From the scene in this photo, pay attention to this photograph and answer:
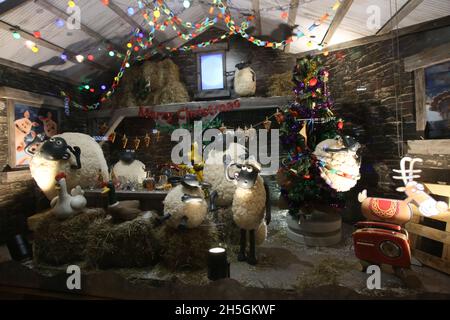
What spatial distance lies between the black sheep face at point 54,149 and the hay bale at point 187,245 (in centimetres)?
141

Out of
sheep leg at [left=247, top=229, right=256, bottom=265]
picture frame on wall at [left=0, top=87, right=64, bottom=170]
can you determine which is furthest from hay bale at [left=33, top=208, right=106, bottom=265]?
sheep leg at [left=247, top=229, right=256, bottom=265]

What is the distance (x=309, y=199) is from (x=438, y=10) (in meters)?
2.26

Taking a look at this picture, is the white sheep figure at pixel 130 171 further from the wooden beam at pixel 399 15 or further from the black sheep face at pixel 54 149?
the wooden beam at pixel 399 15

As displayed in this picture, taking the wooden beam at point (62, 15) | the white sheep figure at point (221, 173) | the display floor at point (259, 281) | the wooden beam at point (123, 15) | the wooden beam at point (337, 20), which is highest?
the wooden beam at point (123, 15)

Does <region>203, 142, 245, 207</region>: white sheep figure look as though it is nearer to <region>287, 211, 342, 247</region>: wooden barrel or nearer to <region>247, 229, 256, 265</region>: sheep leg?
<region>247, 229, 256, 265</region>: sheep leg

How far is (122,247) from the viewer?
2.36 meters

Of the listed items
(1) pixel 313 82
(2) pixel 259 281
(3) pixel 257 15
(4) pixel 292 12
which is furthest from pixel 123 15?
(2) pixel 259 281

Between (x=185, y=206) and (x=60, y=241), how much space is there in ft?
4.35

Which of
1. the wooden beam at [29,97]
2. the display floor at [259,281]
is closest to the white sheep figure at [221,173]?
the display floor at [259,281]

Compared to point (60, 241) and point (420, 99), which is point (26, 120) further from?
point (420, 99)

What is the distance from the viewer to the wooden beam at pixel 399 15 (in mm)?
2486

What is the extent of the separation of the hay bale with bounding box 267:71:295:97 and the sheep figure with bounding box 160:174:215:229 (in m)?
2.83

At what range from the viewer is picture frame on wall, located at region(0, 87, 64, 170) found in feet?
11.1

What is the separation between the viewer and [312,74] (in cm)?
315
